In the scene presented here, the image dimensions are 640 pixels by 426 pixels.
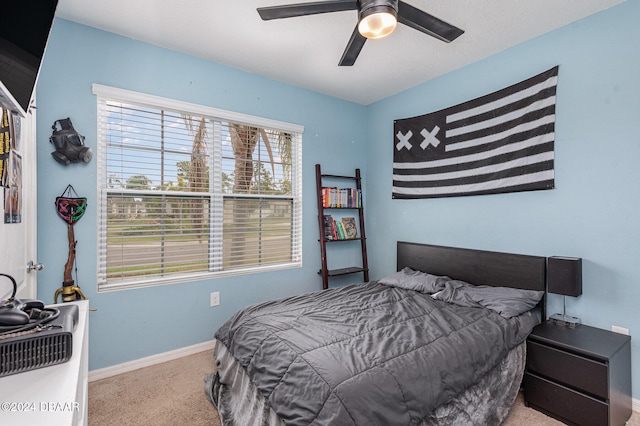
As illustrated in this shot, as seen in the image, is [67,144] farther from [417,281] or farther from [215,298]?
[417,281]

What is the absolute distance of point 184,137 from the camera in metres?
2.79

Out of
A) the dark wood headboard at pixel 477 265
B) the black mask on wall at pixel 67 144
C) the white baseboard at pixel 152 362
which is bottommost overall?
the white baseboard at pixel 152 362

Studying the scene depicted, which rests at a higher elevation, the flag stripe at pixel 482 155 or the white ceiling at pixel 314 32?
the white ceiling at pixel 314 32

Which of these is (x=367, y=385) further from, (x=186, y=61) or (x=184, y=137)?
(x=186, y=61)

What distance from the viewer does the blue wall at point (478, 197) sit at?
6.81 feet

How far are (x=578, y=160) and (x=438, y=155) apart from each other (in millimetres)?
1169

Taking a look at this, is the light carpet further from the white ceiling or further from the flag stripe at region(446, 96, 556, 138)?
the white ceiling

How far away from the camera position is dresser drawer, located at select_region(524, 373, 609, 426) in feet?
5.69

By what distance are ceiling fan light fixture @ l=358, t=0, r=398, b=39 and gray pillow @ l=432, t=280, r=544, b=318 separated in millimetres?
2016

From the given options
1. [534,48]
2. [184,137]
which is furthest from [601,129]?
[184,137]

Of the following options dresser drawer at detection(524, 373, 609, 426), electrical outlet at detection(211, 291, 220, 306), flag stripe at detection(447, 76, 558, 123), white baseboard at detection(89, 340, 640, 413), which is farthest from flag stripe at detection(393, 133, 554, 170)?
electrical outlet at detection(211, 291, 220, 306)

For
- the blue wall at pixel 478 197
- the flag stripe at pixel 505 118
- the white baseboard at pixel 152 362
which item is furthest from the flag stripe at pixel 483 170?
the white baseboard at pixel 152 362

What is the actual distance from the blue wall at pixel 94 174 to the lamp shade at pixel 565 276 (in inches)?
91.3

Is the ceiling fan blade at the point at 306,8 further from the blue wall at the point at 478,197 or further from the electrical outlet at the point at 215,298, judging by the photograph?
the electrical outlet at the point at 215,298
